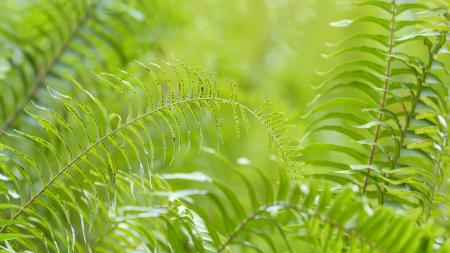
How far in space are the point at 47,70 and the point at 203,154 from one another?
1.55 feet

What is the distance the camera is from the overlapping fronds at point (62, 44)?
4.13ft

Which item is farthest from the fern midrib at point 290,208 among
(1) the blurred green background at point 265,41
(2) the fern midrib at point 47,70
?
(1) the blurred green background at point 265,41

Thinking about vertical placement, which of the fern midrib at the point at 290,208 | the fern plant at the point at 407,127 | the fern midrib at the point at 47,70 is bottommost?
the fern midrib at the point at 290,208

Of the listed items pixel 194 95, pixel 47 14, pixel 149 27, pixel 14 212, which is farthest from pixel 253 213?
pixel 149 27

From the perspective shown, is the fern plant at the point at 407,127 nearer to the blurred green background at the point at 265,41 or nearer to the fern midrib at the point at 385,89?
the fern midrib at the point at 385,89

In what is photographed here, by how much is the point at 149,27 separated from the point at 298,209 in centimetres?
102

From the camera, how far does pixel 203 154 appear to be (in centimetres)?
161

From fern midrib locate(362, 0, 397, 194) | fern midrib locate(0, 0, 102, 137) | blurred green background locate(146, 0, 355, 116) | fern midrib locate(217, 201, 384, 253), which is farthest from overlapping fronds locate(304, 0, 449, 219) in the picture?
blurred green background locate(146, 0, 355, 116)

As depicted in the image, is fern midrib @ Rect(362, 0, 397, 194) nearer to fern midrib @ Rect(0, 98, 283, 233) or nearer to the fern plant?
the fern plant

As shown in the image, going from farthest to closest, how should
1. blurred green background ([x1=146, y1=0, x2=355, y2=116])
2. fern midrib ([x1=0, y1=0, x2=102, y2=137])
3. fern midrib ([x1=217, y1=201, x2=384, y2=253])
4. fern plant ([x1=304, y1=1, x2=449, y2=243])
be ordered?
1. blurred green background ([x1=146, y1=0, x2=355, y2=116])
2. fern midrib ([x1=0, y1=0, x2=102, y2=137])
3. fern plant ([x1=304, y1=1, x2=449, y2=243])
4. fern midrib ([x1=217, y1=201, x2=384, y2=253])

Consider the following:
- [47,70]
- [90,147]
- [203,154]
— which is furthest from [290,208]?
[203,154]

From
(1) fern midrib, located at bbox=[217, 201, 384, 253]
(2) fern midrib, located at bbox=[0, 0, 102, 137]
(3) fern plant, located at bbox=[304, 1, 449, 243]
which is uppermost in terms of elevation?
(2) fern midrib, located at bbox=[0, 0, 102, 137]

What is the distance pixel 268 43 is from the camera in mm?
2342

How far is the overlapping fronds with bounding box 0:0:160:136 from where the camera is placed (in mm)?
1258
